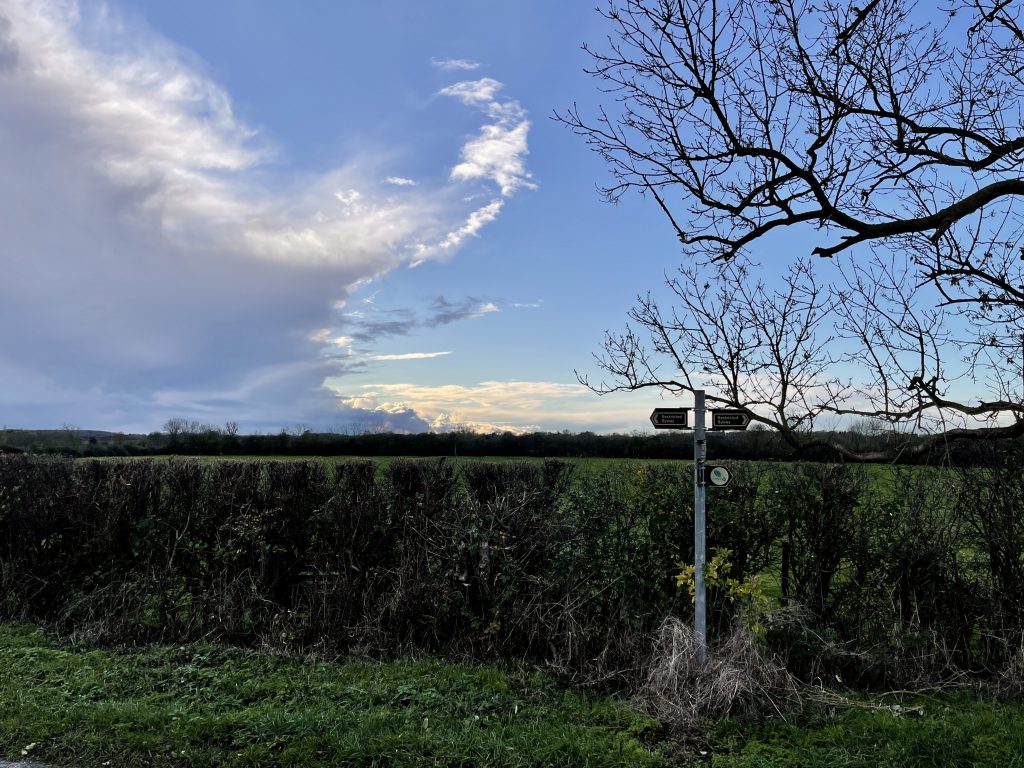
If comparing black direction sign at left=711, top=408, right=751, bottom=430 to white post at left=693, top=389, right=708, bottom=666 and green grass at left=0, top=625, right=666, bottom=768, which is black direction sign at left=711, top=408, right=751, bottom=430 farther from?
green grass at left=0, top=625, right=666, bottom=768

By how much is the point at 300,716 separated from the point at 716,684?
3004 millimetres

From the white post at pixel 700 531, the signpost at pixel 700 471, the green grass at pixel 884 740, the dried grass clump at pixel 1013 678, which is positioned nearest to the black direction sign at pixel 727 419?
the signpost at pixel 700 471

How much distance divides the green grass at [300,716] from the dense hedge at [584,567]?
58 centimetres

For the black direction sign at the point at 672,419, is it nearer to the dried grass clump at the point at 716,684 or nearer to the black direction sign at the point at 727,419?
the black direction sign at the point at 727,419

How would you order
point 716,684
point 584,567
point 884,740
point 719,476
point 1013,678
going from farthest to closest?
1. point 584,567
2. point 1013,678
3. point 719,476
4. point 716,684
5. point 884,740

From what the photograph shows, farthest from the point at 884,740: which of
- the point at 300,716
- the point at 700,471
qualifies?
the point at 300,716

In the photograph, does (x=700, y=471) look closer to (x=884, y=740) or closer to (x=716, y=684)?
(x=716, y=684)

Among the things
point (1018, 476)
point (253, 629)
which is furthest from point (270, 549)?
point (1018, 476)

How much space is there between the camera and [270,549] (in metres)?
7.21

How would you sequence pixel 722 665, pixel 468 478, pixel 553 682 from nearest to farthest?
pixel 722 665 < pixel 553 682 < pixel 468 478

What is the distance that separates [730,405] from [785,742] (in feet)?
9.65

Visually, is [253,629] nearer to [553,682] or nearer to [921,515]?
[553,682]

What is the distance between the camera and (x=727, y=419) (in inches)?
217

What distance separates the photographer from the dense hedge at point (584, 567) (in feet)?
18.7
